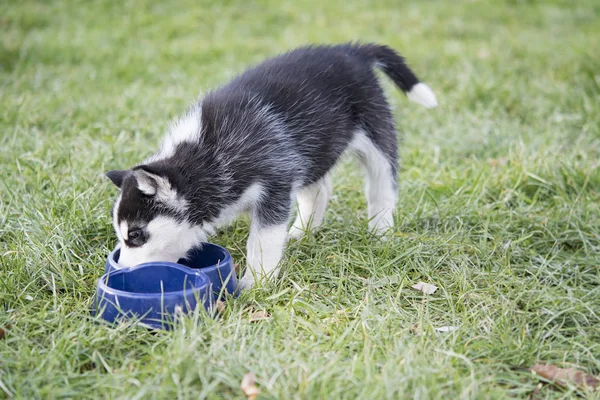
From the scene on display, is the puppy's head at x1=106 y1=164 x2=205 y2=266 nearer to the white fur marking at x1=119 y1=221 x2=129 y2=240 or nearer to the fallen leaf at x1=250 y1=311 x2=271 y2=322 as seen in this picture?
the white fur marking at x1=119 y1=221 x2=129 y2=240

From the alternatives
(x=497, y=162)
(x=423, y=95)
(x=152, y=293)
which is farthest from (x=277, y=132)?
(x=497, y=162)

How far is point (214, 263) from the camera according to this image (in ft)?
13.1

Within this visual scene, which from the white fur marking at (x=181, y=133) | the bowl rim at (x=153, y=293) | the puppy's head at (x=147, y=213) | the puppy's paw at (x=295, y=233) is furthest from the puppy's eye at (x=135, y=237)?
the puppy's paw at (x=295, y=233)

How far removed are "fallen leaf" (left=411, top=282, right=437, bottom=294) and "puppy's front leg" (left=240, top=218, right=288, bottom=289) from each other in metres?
0.83

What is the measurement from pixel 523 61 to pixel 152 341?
21.7ft

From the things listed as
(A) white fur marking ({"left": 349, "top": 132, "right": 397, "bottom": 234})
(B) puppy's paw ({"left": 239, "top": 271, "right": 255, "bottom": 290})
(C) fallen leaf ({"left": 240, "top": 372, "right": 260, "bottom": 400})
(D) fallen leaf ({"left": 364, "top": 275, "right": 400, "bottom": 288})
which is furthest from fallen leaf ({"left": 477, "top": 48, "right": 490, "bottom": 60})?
(C) fallen leaf ({"left": 240, "top": 372, "right": 260, "bottom": 400})

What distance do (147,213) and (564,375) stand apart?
224 cm

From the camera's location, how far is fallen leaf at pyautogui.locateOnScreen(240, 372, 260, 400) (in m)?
2.79

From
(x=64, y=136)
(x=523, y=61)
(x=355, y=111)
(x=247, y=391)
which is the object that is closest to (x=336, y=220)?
(x=355, y=111)

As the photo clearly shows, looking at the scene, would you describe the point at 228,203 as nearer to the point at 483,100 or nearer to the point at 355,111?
the point at 355,111

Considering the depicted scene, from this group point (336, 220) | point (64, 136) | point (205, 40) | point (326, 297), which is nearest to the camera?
point (326, 297)

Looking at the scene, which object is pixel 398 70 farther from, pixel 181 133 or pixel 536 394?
pixel 536 394

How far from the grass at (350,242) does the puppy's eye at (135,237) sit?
410 mm

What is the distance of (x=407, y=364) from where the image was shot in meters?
2.97
